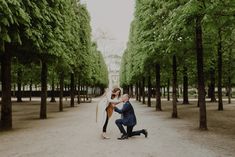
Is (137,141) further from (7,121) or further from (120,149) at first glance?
(7,121)

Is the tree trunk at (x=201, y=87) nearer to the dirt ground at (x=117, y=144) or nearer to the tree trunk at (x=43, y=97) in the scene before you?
the dirt ground at (x=117, y=144)

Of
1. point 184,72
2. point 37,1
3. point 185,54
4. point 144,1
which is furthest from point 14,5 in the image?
point 184,72

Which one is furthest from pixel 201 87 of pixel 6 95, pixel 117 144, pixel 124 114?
pixel 6 95

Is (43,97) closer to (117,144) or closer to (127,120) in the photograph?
(127,120)

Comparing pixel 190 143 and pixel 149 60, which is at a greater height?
pixel 149 60

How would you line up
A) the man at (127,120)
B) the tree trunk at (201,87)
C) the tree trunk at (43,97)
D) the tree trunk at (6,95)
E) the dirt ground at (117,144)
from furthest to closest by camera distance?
1. the tree trunk at (43,97)
2. the tree trunk at (6,95)
3. the tree trunk at (201,87)
4. the man at (127,120)
5. the dirt ground at (117,144)

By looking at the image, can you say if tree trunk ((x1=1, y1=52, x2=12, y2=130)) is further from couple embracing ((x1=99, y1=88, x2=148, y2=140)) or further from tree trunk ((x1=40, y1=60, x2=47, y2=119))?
tree trunk ((x1=40, y1=60, x2=47, y2=119))

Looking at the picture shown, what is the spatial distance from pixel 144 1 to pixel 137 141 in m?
18.4

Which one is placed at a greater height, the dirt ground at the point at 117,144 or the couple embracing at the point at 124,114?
the couple embracing at the point at 124,114

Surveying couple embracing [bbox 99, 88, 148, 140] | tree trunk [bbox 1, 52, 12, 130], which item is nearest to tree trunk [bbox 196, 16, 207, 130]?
couple embracing [bbox 99, 88, 148, 140]

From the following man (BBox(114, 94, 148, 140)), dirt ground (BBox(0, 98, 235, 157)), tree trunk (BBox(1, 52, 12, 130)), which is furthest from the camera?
tree trunk (BBox(1, 52, 12, 130))

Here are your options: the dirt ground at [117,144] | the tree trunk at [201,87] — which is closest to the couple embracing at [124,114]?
the dirt ground at [117,144]

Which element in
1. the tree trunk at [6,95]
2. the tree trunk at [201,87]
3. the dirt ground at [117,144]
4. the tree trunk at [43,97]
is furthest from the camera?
the tree trunk at [43,97]

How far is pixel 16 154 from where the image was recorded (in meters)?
11.3
